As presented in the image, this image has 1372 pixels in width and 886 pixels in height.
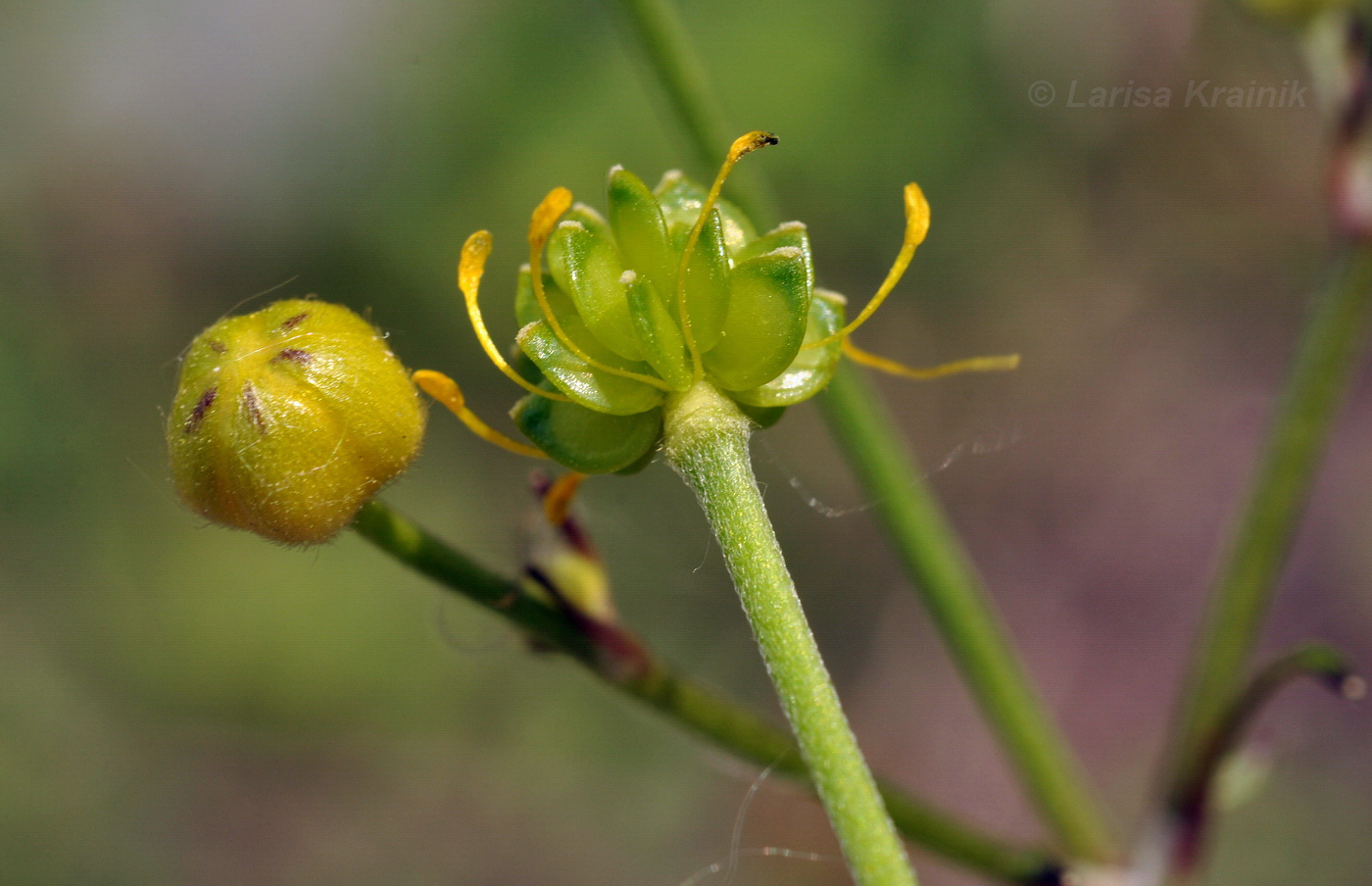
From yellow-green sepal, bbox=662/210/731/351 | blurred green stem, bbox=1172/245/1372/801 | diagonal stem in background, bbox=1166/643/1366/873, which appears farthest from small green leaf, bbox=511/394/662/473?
blurred green stem, bbox=1172/245/1372/801

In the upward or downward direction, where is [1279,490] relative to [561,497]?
downward

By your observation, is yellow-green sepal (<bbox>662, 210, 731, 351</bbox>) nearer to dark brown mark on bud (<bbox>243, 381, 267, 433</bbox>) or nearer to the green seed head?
the green seed head

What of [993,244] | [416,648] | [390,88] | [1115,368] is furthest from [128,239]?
[1115,368]

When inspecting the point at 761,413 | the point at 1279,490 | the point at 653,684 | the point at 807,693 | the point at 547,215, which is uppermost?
the point at 547,215

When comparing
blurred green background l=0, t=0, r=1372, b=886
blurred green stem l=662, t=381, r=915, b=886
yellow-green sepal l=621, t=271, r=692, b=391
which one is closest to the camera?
blurred green stem l=662, t=381, r=915, b=886

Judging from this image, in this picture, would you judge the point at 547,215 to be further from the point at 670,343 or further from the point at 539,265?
the point at 670,343

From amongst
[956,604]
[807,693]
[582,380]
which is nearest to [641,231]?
[582,380]

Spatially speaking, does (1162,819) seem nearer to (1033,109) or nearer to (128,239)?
(1033,109)

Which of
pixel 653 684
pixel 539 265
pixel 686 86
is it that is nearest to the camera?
pixel 539 265

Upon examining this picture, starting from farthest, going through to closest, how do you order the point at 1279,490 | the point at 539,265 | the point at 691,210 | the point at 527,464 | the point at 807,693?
the point at 527,464, the point at 1279,490, the point at 691,210, the point at 539,265, the point at 807,693
